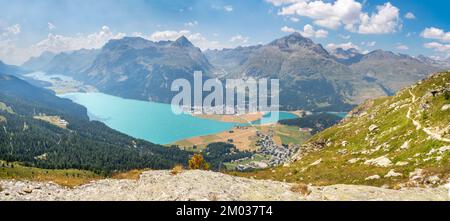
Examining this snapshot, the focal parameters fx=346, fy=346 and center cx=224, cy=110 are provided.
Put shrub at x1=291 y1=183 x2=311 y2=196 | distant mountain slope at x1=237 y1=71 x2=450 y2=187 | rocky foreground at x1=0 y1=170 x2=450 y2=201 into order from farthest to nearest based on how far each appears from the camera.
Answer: distant mountain slope at x1=237 y1=71 x2=450 y2=187
shrub at x1=291 y1=183 x2=311 y2=196
rocky foreground at x1=0 y1=170 x2=450 y2=201

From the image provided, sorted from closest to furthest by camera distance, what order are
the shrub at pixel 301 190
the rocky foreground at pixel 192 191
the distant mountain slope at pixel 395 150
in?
the rocky foreground at pixel 192 191
the shrub at pixel 301 190
the distant mountain slope at pixel 395 150

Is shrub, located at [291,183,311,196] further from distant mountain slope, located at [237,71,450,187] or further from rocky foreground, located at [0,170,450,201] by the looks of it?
distant mountain slope, located at [237,71,450,187]

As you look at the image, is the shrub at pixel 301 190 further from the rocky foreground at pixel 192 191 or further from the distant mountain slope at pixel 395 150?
the distant mountain slope at pixel 395 150

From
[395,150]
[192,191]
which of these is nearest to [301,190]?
[192,191]

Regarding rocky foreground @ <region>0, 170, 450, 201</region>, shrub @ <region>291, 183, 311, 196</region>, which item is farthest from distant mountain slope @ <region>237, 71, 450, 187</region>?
shrub @ <region>291, 183, 311, 196</region>

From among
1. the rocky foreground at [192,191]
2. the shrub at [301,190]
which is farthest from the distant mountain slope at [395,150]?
the shrub at [301,190]

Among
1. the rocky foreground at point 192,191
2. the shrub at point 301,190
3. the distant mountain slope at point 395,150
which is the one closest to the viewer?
the rocky foreground at point 192,191
